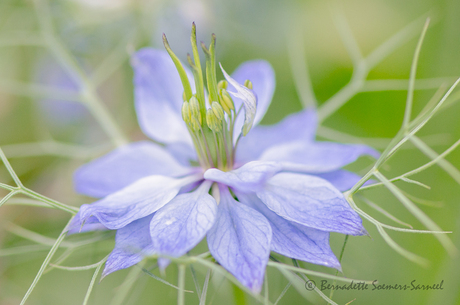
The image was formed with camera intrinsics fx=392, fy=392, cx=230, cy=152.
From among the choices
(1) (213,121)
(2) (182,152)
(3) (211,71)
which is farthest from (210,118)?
(2) (182,152)

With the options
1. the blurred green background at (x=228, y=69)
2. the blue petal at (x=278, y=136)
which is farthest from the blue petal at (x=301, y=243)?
the blurred green background at (x=228, y=69)

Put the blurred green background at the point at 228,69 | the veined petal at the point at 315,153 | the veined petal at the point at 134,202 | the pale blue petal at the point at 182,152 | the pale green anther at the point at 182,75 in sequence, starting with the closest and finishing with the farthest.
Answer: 1. the veined petal at the point at 134,202
2. the pale green anther at the point at 182,75
3. the veined petal at the point at 315,153
4. the pale blue petal at the point at 182,152
5. the blurred green background at the point at 228,69

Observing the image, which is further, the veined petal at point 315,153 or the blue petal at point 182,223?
the veined petal at point 315,153

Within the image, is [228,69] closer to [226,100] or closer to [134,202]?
[226,100]

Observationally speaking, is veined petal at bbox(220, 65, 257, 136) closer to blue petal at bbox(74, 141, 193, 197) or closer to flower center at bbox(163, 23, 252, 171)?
flower center at bbox(163, 23, 252, 171)

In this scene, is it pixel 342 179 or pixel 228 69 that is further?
pixel 228 69

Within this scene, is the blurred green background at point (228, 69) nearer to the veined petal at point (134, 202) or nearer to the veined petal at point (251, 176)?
the veined petal at point (134, 202)

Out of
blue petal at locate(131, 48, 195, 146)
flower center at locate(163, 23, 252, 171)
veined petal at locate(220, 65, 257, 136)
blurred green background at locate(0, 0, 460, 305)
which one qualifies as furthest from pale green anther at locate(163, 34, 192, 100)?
blurred green background at locate(0, 0, 460, 305)
